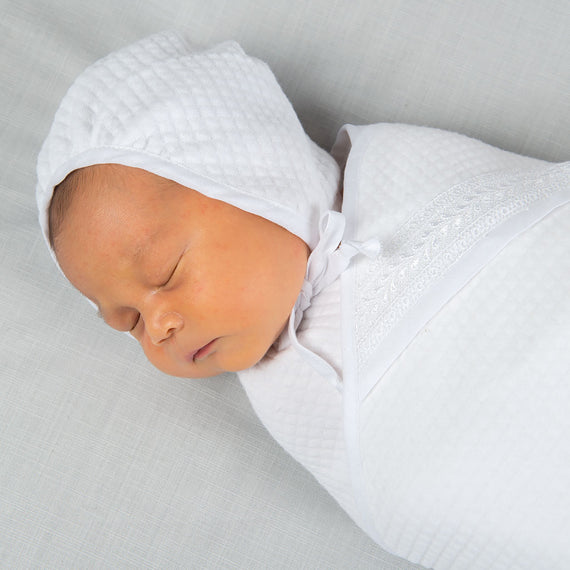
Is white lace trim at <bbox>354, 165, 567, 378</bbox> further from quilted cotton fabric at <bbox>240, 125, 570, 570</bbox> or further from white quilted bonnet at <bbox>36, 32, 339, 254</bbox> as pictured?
white quilted bonnet at <bbox>36, 32, 339, 254</bbox>

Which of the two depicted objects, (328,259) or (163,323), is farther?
(328,259)

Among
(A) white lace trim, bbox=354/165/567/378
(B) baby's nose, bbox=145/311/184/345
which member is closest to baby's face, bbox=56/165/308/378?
(B) baby's nose, bbox=145/311/184/345

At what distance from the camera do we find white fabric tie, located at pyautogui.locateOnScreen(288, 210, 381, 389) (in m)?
1.01

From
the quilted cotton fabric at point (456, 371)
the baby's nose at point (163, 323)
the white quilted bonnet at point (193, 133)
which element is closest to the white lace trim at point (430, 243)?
the quilted cotton fabric at point (456, 371)

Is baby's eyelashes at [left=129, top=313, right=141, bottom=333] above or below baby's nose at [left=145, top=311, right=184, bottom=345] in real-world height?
below

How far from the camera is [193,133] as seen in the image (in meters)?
0.97

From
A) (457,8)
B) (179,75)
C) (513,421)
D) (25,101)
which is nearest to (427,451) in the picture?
(513,421)

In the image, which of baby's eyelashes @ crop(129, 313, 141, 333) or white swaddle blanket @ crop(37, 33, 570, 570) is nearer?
white swaddle blanket @ crop(37, 33, 570, 570)

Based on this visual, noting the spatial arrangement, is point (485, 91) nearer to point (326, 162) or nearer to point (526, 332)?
point (326, 162)

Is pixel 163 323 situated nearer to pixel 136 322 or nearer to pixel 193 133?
pixel 136 322

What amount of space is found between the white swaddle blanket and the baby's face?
0.11 ft

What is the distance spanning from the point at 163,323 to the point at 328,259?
0.27 meters

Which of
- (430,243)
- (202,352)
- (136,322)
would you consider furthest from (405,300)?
(136,322)

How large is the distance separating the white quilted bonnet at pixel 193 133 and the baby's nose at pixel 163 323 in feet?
0.58
